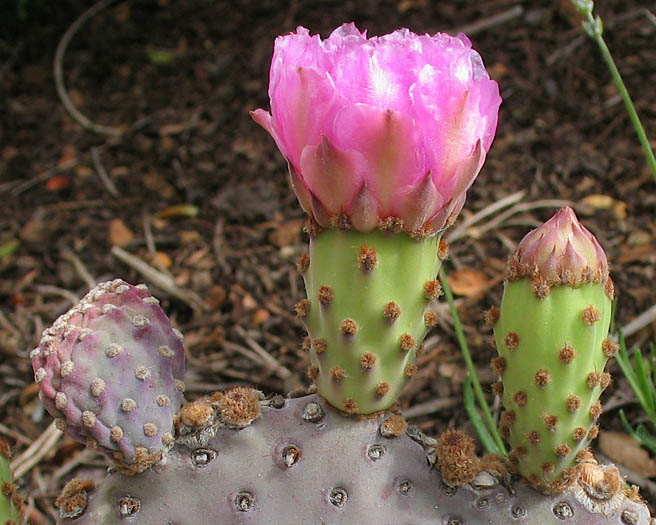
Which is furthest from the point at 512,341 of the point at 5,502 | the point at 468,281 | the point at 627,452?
the point at 468,281

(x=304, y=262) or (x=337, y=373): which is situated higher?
(x=304, y=262)

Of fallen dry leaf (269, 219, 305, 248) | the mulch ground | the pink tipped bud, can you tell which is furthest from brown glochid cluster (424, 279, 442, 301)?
fallen dry leaf (269, 219, 305, 248)

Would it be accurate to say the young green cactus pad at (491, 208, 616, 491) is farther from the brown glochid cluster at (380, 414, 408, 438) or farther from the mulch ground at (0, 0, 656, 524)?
the mulch ground at (0, 0, 656, 524)

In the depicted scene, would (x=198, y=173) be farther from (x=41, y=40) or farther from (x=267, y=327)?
(x=41, y=40)

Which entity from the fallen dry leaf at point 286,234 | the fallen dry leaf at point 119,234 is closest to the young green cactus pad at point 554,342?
the fallen dry leaf at point 286,234

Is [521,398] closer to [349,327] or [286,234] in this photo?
[349,327]
